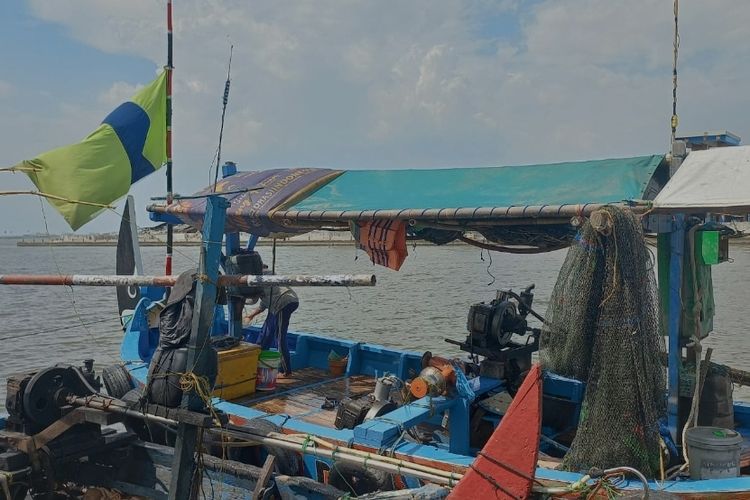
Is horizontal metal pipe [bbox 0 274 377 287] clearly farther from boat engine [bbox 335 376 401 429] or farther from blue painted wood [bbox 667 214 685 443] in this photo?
blue painted wood [bbox 667 214 685 443]

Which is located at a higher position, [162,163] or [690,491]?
[162,163]

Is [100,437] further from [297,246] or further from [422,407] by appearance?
[297,246]

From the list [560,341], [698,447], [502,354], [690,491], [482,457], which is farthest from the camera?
[502,354]

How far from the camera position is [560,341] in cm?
463

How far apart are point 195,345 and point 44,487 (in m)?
2.03

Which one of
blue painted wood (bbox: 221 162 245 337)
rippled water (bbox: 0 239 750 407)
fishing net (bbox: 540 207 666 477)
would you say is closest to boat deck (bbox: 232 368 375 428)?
blue painted wood (bbox: 221 162 245 337)

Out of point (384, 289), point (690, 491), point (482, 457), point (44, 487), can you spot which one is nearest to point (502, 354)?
point (690, 491)

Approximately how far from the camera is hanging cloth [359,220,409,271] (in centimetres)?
586

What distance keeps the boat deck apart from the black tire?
1.39 metres

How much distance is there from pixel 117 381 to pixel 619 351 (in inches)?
215

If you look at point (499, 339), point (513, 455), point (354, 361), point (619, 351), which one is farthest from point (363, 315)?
point (513, 455)

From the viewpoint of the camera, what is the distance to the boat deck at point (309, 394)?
640 centimetres

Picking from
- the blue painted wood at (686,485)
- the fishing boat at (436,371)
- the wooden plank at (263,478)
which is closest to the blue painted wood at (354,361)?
the fishing boat at (436,371)

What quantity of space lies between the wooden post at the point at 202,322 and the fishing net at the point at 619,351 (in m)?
2.51
